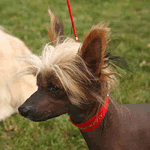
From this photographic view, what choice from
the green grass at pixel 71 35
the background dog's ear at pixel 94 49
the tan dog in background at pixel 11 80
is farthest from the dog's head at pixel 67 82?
the tan dog in background at pixel 11 80

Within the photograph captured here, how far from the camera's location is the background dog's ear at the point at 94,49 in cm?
155

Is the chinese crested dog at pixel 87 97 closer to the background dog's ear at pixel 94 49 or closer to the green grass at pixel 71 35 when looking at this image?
the background dog's ear at pixel 94 49

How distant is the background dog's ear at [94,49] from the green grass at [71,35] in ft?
0.68

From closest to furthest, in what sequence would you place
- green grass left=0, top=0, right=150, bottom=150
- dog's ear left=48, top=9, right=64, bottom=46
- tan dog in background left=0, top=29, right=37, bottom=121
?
1. dog's ear left=48, top=9, right=64, bottom=46
2. green grass left=0, top=0, right=150, bottom=150
3. tan dog in background left=0, top=29, right=37, bottom=121

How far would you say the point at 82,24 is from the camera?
259 inches

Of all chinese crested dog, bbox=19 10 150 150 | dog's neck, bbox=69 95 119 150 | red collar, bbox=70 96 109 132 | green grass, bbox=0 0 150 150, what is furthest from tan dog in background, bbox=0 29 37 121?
red collar, bbox=70 96 109 132

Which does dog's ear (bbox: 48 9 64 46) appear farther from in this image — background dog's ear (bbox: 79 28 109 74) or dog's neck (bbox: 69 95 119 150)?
dog's neck (bbox: 69 95 119 150)

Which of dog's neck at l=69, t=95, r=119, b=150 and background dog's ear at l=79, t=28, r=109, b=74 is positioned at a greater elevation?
background dog's ear at l=79, t=28, r=109, b=74

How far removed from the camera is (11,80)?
132 inches

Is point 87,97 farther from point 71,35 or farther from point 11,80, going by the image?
point 11,80

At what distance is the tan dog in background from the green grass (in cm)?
29

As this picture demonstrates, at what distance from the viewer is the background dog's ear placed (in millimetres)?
1555

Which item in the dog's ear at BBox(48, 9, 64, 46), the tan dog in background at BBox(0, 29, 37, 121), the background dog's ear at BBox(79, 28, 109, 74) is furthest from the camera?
the tan dog in background at BBox(0, 29, 37, 121)

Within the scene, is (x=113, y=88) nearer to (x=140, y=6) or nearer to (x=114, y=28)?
(x=114, y=28)
